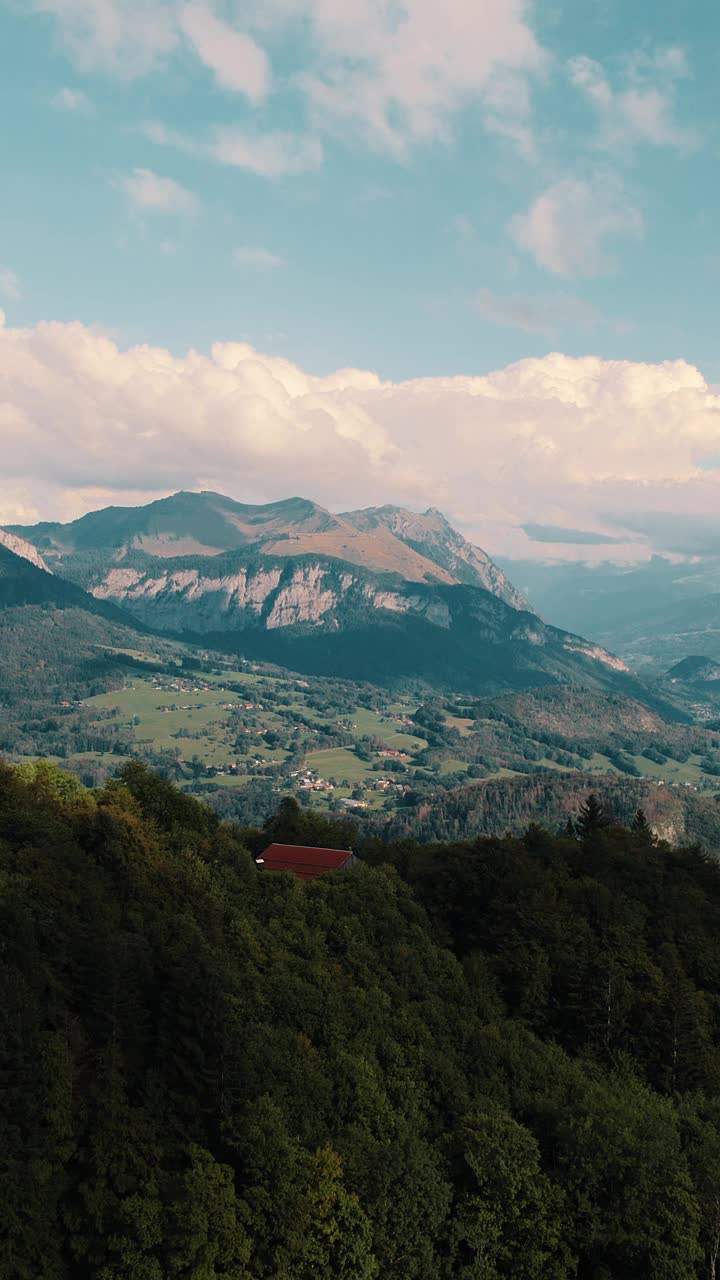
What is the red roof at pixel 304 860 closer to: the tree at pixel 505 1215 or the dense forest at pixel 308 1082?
the dense forest at pixel 308 1082

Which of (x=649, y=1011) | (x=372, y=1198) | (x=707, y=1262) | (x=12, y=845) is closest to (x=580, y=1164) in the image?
(x=707, y=1262)

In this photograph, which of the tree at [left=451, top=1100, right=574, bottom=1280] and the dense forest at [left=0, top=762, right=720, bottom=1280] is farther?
the tree at [left=451, top=1100, right=574, bottom=1280]

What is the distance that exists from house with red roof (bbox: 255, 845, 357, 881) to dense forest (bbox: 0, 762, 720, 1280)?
624 inches

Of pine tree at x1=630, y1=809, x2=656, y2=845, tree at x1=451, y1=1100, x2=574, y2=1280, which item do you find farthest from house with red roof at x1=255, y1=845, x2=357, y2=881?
pine tree at x1=630, y1=809, x2=656, y2=845

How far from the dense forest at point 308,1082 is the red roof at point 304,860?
16.1 metres

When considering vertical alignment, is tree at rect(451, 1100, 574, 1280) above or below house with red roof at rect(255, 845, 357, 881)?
below

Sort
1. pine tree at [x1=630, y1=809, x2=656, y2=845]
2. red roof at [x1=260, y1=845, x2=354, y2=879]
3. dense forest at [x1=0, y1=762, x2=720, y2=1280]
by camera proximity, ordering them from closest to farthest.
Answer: dense forest at [x1=0, y1=762, x2=720, y2=1280] → red roof at [x1=260, y1=845, x2=354, y2=879] → pine tree at [x1=630, y1=809, x2=656, y2=845]

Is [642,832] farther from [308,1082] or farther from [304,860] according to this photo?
[308,1082]

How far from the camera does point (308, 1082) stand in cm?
5350

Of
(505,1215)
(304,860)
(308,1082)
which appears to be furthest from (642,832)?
(308,1082)

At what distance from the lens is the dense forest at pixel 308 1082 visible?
144ft

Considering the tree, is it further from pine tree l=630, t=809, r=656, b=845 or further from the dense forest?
pine tree l=630, t=809, r=656, b=845

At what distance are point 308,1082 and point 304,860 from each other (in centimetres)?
4968

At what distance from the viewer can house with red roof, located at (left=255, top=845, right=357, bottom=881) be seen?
9983 centimetres
